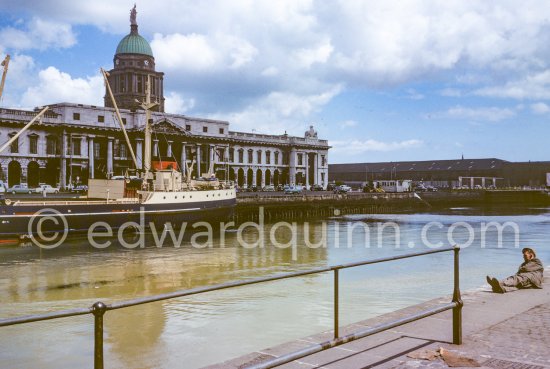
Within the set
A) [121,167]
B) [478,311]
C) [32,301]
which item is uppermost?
[121,167]

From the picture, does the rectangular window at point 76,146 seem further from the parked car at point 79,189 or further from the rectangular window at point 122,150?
the parked car at point 79,189

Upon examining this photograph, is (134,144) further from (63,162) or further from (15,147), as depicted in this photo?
(15,147)

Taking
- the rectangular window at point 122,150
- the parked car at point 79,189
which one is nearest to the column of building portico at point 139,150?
the rectangular window at point 122,150

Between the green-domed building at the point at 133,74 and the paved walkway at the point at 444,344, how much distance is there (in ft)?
298

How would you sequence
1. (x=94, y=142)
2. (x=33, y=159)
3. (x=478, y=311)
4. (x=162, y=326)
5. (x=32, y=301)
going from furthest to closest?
(x=94, y=142) < (x=33, y=159) < (x=32, y=301) < (x=162, y=326) < (x=478, y=311)

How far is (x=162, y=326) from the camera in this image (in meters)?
12.6

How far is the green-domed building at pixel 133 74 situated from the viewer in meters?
97.1

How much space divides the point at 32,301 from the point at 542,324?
14799mm

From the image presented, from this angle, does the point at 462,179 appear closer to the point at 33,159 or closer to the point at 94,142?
the point at 94,142

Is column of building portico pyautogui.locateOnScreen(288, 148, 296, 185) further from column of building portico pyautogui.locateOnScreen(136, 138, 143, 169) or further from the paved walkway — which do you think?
the paved walkway

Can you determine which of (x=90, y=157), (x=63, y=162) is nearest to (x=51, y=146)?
(x=63, y=162)

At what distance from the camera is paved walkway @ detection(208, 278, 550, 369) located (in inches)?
232

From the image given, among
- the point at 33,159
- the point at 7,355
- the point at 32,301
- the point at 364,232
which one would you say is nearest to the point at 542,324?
the point at 7,355

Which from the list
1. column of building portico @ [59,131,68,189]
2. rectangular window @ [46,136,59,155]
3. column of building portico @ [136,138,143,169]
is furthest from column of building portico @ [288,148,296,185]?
rectangular window @ [46,136,59,155]
